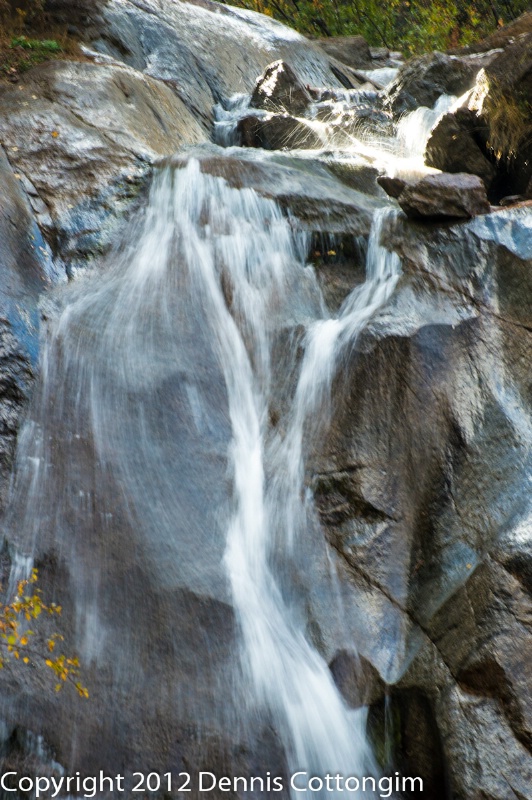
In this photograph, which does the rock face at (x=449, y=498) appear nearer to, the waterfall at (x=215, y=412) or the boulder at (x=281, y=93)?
the waterfall at (x=215, y=412)

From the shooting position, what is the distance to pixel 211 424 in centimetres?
539

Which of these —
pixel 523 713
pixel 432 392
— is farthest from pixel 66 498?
pixel 523 713

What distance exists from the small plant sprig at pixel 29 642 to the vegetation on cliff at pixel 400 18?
18265 mm

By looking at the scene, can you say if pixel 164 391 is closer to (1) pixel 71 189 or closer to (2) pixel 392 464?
(2) pixel 392 464

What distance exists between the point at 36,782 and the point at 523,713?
8.55 ft

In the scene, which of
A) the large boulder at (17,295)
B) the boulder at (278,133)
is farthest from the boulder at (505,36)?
the large boulder at (17,295)

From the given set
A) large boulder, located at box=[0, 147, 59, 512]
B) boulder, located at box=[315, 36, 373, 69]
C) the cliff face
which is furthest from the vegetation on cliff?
large boulder, located at box=[0, 147, 59, 512]

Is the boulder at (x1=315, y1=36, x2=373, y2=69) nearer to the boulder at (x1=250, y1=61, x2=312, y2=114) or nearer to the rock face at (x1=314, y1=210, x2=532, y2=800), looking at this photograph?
the boulder at (x1=250, y1=61, x2=312, y2=114)

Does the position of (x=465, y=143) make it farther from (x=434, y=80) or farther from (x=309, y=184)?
(x=434, y=80)

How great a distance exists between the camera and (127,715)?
400 centimetres

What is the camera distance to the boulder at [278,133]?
9.27 m

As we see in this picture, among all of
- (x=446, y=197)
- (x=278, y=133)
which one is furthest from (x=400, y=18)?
(x=446, y=197)

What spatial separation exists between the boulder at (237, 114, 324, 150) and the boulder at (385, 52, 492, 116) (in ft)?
6.41

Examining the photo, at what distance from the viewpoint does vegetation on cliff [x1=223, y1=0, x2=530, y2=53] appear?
1838 cm
